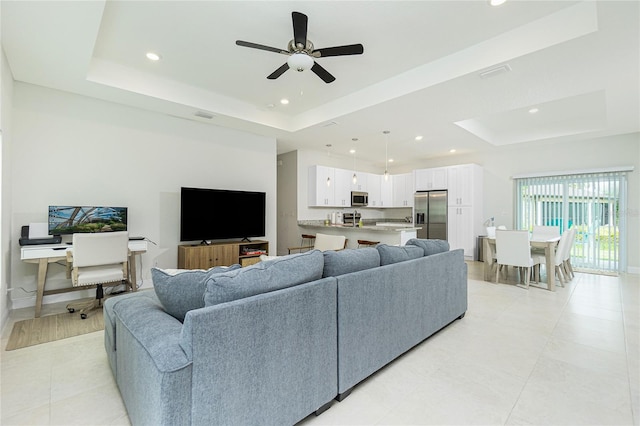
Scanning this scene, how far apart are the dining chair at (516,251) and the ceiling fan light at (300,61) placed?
155 inches

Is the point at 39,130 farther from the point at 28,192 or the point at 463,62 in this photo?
the point at 463,62

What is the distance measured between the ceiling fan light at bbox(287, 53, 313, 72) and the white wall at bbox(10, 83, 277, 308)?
280 cm

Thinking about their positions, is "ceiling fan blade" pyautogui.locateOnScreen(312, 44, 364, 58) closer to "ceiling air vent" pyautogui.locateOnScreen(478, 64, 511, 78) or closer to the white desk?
"ceiling air vent" pyautogui.locateOnScreen(478, 64, 511, 78)

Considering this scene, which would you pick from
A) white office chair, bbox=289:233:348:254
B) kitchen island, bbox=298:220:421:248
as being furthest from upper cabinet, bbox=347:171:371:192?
white office chair, bbox=289:233:348:254

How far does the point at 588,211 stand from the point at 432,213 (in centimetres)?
301

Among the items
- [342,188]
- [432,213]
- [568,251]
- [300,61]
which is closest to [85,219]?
[300,61]

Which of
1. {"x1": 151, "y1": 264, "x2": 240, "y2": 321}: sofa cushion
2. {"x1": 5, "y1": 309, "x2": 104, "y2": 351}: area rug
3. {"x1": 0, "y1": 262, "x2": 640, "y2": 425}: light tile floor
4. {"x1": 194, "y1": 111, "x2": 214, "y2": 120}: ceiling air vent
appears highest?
{"x1": 194, "y1": 111, "x2": 214, "y2": 120}: ceiling air vent

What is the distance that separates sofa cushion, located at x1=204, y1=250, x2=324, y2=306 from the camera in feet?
4.52

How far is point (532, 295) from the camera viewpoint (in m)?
4.03

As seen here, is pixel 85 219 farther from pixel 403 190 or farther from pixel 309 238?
pixel 403 190

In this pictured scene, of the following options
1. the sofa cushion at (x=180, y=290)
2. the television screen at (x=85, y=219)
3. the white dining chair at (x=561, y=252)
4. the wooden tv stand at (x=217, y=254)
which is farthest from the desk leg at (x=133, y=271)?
the white dining chair at (x=561, y=252)

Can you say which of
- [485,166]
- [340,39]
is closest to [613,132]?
[485,166]

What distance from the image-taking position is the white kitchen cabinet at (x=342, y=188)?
720 centimetres

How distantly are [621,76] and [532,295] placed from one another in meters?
2.81
